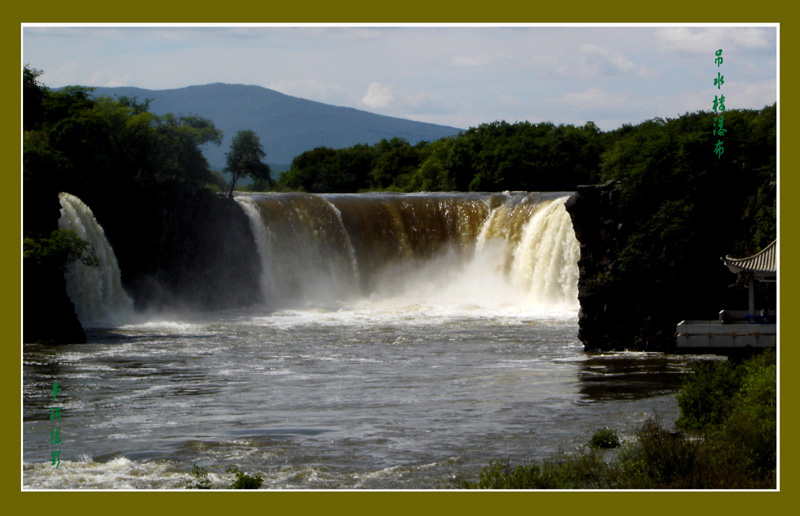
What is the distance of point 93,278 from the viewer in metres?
42.6

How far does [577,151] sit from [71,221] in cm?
4009

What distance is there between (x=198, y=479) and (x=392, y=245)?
34259mm

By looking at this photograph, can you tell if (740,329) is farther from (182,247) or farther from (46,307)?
(182,247)

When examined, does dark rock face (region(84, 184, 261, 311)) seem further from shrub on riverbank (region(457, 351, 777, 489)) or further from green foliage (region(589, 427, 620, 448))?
shrub on riverbank (region(457, 351, 777, 489))

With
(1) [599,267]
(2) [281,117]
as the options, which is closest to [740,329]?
(1) [599,267]

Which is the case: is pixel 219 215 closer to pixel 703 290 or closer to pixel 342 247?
pixel 342 247

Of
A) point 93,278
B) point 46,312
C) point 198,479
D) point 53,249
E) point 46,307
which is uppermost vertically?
point 53,249

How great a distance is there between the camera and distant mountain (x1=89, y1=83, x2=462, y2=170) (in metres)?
96.1

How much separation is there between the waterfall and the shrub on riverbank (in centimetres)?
2933

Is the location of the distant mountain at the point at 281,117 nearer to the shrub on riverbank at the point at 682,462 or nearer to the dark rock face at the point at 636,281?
the dark rock face at the point at 636,281

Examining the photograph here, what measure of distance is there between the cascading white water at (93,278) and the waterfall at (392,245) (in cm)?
759

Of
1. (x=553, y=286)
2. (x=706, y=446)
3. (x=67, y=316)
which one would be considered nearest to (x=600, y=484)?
(x=706, y=446)

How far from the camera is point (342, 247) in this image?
167 ft

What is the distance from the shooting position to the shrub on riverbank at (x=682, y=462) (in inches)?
614
